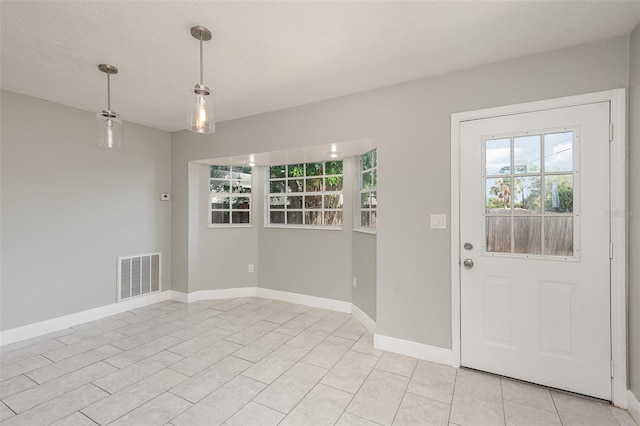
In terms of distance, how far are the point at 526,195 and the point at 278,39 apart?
7.15 feet

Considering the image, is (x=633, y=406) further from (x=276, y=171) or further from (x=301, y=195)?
(x=276, y=171)

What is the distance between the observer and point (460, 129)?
98.5 inches

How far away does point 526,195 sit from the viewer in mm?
2285

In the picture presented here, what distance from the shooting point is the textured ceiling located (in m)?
1.76

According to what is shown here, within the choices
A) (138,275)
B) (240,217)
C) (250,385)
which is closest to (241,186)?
(240,217)

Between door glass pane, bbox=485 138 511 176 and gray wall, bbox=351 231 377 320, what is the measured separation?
1.30 metres

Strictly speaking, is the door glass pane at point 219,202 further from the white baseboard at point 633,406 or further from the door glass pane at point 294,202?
the white baseboard at point 633,406

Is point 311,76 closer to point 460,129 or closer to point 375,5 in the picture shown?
point 375,5

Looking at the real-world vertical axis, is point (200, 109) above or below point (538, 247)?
above

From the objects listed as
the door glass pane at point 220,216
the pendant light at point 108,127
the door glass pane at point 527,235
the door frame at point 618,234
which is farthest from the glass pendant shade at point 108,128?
the door frame at point 618,234

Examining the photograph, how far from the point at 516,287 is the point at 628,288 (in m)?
0.63

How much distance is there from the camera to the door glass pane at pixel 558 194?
7.06ft

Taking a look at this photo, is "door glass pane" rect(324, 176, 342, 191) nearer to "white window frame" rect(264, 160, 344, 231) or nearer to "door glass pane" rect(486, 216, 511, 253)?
"white window frame" rect(264, 160, 344, 231)

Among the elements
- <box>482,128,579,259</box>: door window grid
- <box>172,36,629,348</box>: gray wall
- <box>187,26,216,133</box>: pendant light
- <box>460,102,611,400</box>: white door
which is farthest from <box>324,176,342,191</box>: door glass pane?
<box>187,26,216,133</box>: pendant light
